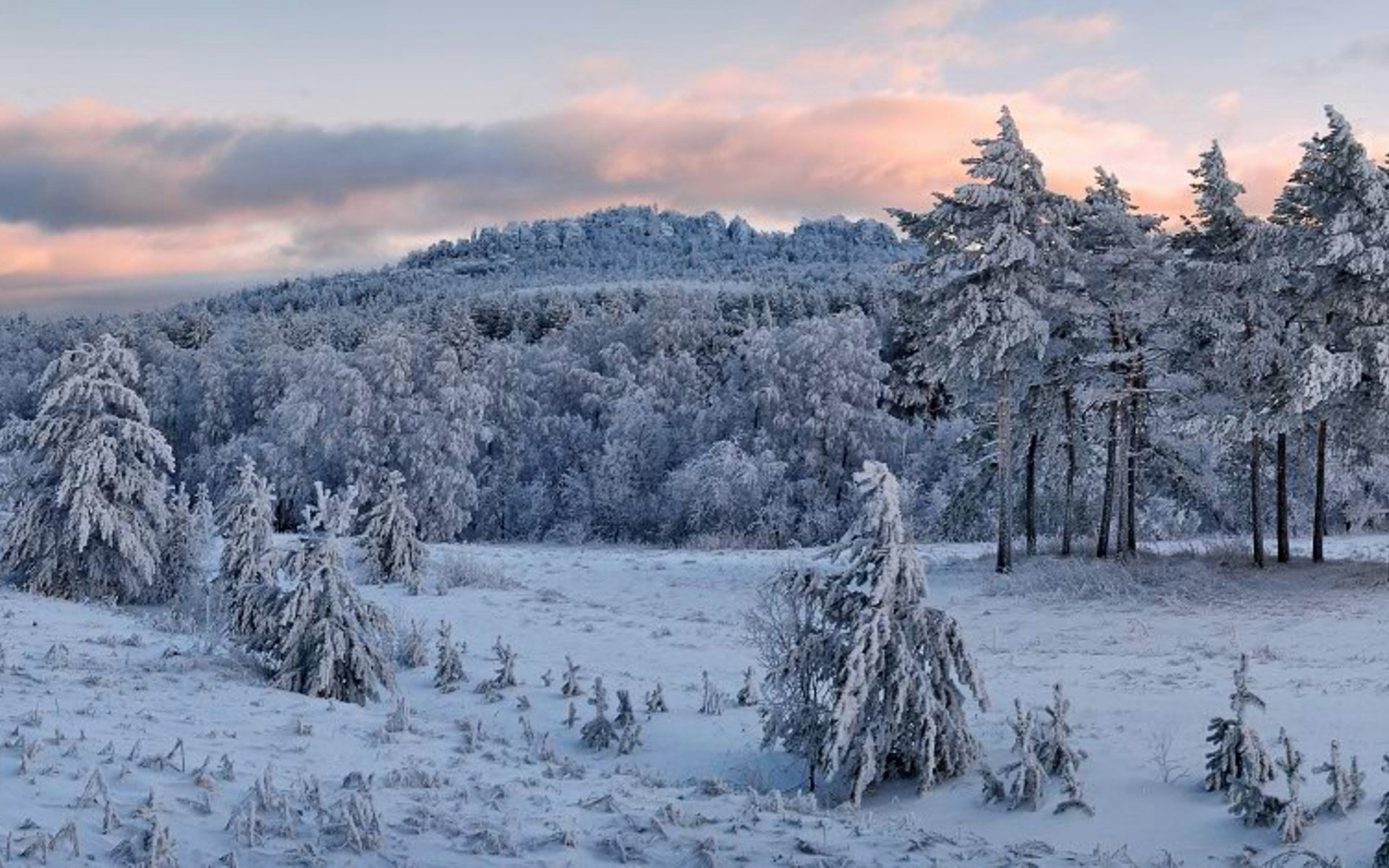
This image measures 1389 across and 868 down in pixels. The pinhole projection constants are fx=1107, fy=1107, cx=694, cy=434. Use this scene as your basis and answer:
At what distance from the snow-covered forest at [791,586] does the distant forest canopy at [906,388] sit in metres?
0.18

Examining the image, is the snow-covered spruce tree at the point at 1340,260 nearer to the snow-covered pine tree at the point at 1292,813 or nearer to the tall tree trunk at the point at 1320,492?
the tall tree trunk at the point at 1320,492

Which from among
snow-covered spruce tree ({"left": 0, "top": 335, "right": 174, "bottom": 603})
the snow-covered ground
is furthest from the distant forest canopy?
the snow-covered ground

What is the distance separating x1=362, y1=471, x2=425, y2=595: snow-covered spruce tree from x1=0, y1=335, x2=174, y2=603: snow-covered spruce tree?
464 centimetres

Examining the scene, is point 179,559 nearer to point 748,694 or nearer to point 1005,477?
point 748,694

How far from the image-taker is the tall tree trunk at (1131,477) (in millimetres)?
28297

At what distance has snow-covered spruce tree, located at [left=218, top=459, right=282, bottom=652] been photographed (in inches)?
599

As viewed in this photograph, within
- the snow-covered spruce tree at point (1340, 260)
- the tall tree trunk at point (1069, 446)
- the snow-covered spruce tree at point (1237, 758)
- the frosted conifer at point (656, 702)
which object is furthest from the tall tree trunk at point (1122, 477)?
the snow-covered spruce tree at point (1237, 758)

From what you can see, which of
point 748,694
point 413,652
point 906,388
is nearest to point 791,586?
point 748,694

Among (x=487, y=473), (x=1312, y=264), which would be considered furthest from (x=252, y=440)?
(x=1312, y=264)

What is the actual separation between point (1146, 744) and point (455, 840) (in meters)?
7.51

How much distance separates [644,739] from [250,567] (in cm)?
1063

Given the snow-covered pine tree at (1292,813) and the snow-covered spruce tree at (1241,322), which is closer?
the snow-covered pine tree at (1292,813)

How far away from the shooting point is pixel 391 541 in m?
26.5

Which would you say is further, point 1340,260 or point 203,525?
point 203,525
